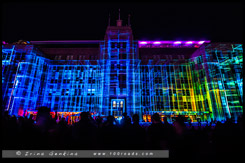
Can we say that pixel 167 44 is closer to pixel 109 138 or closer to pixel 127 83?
pixel 127 83

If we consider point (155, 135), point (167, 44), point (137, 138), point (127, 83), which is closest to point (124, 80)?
point (127, 83)

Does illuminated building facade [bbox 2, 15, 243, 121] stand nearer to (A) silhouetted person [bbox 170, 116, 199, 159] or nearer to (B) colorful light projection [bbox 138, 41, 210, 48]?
(B) colorful light projection [bbox 138, 41, 210, 48]

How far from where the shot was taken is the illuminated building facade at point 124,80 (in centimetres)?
940

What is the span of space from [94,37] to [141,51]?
5.00 m

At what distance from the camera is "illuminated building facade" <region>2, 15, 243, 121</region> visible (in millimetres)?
9398

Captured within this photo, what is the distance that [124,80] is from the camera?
1016cm

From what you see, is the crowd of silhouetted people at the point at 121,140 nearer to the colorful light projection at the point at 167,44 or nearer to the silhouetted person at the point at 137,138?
the silhouetted person at the point at 137,138

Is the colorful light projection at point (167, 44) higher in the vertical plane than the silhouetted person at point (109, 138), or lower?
higher

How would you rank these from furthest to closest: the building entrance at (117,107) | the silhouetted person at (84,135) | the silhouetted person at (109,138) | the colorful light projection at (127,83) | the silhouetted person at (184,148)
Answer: the building entrance at (117,107)
the colorful light projection at (127,83)
the silhouetted person at (109,138)
the silhouetted person at (84,135)
the silhouetted person at (184,148)

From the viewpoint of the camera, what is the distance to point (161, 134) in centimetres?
247

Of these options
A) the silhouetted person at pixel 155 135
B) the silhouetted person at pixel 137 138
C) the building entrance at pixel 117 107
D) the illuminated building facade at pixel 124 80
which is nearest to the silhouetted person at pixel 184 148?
the silhouetted person at pixel 155 135

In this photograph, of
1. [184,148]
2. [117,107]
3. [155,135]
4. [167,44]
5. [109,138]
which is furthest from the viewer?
[167,44]

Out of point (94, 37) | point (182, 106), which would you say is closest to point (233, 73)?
point (182, 106)

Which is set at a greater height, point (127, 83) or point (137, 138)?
point (127, 83)
